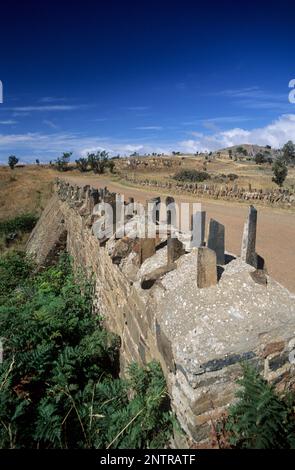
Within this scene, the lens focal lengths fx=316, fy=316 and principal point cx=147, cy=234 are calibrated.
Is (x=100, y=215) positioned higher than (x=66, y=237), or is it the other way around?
(x=100, y=215)

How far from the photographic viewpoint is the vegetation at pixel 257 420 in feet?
6.01

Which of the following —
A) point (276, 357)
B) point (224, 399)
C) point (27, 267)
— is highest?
point (276, 357)

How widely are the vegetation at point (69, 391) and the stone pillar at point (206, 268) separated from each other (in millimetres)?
788

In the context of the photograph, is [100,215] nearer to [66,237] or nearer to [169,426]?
[169,426]

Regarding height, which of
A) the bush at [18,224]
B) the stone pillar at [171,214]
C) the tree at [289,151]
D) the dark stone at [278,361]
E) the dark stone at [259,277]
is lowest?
the bush at [18,224]

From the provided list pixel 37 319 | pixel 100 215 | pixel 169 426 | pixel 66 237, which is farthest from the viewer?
pixel 66 237

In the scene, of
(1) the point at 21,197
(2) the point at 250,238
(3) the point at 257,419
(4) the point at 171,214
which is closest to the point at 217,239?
(2) the point at 250,238

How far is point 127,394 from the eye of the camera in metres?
2.94

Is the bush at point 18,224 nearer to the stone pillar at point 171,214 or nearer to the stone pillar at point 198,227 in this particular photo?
the stone pillar at point 171,214

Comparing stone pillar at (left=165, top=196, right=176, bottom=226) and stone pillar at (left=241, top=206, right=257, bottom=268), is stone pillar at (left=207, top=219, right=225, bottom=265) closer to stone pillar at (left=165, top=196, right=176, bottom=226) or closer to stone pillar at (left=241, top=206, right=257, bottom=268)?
stone pillar at (left=241, top=206, right=257, bottom=268)

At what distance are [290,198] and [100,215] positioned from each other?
36.3ft

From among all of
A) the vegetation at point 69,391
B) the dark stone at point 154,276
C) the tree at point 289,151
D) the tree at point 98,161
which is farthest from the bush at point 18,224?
the tree at point 289,151

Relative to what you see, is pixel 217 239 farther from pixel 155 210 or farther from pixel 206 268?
pixel 155 210

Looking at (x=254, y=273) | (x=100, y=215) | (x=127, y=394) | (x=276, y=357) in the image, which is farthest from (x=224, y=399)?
(x=100, y=215)
